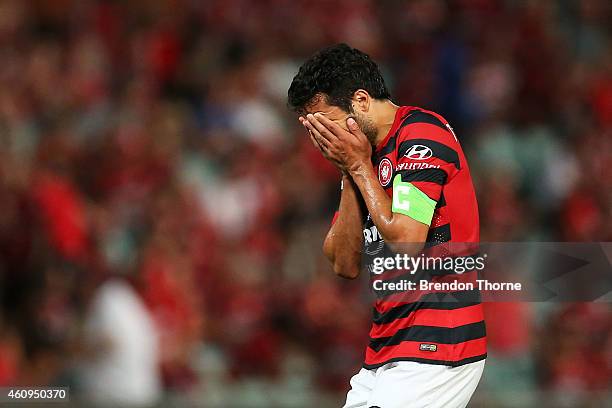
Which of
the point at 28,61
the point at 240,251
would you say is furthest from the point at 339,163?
the point at 28,61

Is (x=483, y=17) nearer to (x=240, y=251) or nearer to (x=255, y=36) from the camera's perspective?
(x=255, y=36)

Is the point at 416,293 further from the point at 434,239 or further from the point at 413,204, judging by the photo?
the point at 413,204

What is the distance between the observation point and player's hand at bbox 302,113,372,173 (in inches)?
175

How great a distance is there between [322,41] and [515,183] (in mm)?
2445

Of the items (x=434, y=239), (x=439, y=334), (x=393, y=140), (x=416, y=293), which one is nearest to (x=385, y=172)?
(x=393, y=140)

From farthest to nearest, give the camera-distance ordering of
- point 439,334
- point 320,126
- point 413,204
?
point 320,126 → point 439,334 → point 413,204

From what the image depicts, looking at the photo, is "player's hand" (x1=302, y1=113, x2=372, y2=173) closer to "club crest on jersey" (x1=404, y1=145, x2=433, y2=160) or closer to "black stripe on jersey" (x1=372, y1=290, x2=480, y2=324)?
"club crest on jersey" (x1=404, y1=145, x2=433, y2=160)

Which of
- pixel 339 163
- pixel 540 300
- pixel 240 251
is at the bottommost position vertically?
pixel 339 163

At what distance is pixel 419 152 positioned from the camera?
434 cm

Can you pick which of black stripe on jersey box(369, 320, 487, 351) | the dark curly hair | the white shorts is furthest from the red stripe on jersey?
the dark curly hair

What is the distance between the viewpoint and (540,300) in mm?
8742

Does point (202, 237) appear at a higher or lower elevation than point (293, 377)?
higher

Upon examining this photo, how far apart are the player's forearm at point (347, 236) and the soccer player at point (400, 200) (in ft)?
0.04

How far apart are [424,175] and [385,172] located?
0.25m
